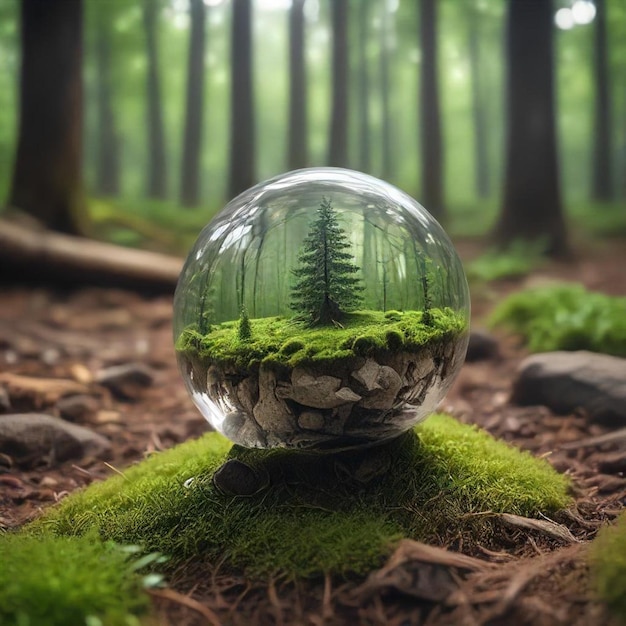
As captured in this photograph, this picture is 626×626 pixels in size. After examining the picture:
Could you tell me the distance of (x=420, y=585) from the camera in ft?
5.93

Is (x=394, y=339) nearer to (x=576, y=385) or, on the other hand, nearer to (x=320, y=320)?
(x=320, y=320)

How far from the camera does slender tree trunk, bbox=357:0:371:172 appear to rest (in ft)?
66.7

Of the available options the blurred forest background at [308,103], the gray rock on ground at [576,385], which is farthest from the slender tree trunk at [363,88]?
the gray rock on ground at [576,385]

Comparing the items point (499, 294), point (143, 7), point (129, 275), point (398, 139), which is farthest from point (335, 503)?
point (398, 139)

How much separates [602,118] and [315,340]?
55.7 feet

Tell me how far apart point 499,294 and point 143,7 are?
14.3 metres

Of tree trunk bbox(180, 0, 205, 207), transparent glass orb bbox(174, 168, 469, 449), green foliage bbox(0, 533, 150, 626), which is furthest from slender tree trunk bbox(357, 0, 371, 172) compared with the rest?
green foliage bbox(0, 533, 150, 626)

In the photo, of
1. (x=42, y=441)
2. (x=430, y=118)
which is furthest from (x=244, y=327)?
(x=430, y=118)

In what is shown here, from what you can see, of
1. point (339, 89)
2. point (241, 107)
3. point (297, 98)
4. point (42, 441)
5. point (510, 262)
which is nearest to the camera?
point (42, 441)

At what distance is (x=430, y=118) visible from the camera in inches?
543

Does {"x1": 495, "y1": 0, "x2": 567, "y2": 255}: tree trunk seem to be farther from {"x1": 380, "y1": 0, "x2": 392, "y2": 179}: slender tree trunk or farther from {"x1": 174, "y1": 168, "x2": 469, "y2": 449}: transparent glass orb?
{"x1": 380, "y1": 0, "x2": 392, "y2": 179}: slender tree trunk

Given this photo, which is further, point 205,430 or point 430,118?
point 430,118

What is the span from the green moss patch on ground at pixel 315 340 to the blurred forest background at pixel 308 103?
252 inches

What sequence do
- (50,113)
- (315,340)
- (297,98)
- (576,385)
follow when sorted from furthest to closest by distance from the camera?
(297,98) → (50,113) → (576,385) → (315,340)
